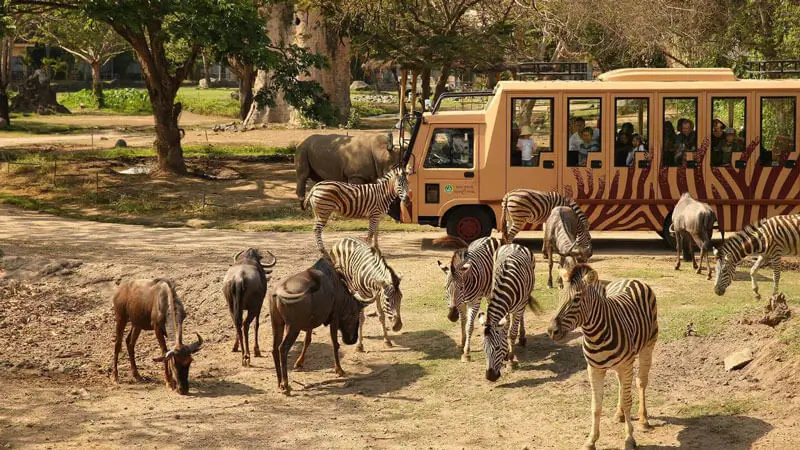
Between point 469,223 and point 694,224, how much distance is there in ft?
14.3

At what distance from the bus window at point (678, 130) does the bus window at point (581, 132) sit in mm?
1232

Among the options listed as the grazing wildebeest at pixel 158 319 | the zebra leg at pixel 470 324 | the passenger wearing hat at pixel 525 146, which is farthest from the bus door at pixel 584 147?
the grazing wildebeest at pixel 158 319

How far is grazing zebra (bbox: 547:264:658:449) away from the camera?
1032 centimetres

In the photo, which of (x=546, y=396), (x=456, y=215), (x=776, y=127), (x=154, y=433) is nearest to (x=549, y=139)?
(x=456, y=215)

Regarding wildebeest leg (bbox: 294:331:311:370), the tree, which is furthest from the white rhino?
the tree

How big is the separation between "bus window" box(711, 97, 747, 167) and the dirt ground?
3019mm

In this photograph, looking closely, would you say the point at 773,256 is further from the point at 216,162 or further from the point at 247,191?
the point at 216,162

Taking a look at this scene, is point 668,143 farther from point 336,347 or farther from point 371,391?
point 371,391

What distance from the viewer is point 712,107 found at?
65.0ft

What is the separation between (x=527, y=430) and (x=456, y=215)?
926 cm

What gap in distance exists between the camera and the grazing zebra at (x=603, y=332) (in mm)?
10320

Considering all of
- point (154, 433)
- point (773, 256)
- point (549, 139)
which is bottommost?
point (154, 433)

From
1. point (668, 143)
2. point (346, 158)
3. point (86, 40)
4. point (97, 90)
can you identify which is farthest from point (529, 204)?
point (86, 40)

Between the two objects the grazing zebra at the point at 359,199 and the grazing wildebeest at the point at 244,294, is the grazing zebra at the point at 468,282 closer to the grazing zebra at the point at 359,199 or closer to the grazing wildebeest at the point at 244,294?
the grazing wildebeest at the point at 244,294
